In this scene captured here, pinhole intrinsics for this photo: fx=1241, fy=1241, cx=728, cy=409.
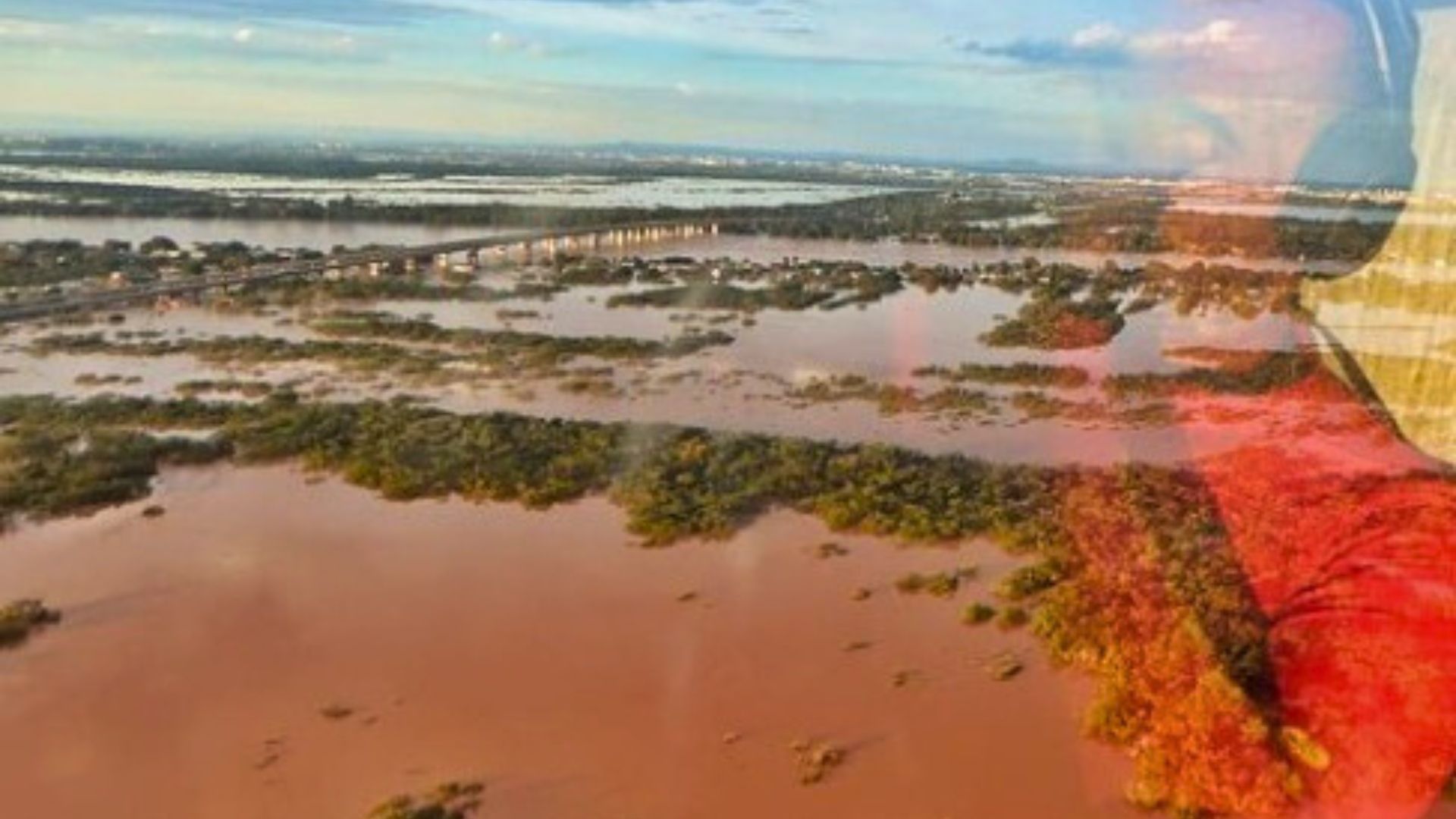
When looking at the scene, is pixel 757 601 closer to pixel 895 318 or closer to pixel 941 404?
pixel 941 404


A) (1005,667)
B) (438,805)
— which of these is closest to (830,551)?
(1005,667)

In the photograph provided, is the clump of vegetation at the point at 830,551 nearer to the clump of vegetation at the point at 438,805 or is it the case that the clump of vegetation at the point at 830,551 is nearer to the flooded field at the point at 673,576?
the flooded field at the point at 673,576

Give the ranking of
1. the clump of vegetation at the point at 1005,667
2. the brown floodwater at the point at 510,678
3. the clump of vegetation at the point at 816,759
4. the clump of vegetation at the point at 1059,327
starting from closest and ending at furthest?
1. the brown floodwater at the point at 510,678
2. the clump of vegetation at the point at 816,759
3. the clump of vegetation at the point at 1005,667
4. the clump of vegetation at the point at 1059,327

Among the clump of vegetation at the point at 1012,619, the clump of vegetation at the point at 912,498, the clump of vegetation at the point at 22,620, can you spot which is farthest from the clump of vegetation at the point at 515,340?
the clump of vegetation at the point at 1012,619

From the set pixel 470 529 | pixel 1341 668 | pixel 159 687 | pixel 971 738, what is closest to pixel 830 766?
pixel 971 738

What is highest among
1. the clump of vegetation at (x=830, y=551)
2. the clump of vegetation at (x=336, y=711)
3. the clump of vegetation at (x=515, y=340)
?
the clump of vegetation at (x=515, y=340)

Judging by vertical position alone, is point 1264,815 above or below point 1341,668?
below

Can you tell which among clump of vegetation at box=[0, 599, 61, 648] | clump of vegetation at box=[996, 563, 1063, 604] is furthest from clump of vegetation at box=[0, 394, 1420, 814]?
clump of vegetation at box=[0, 599, 61, 648]
